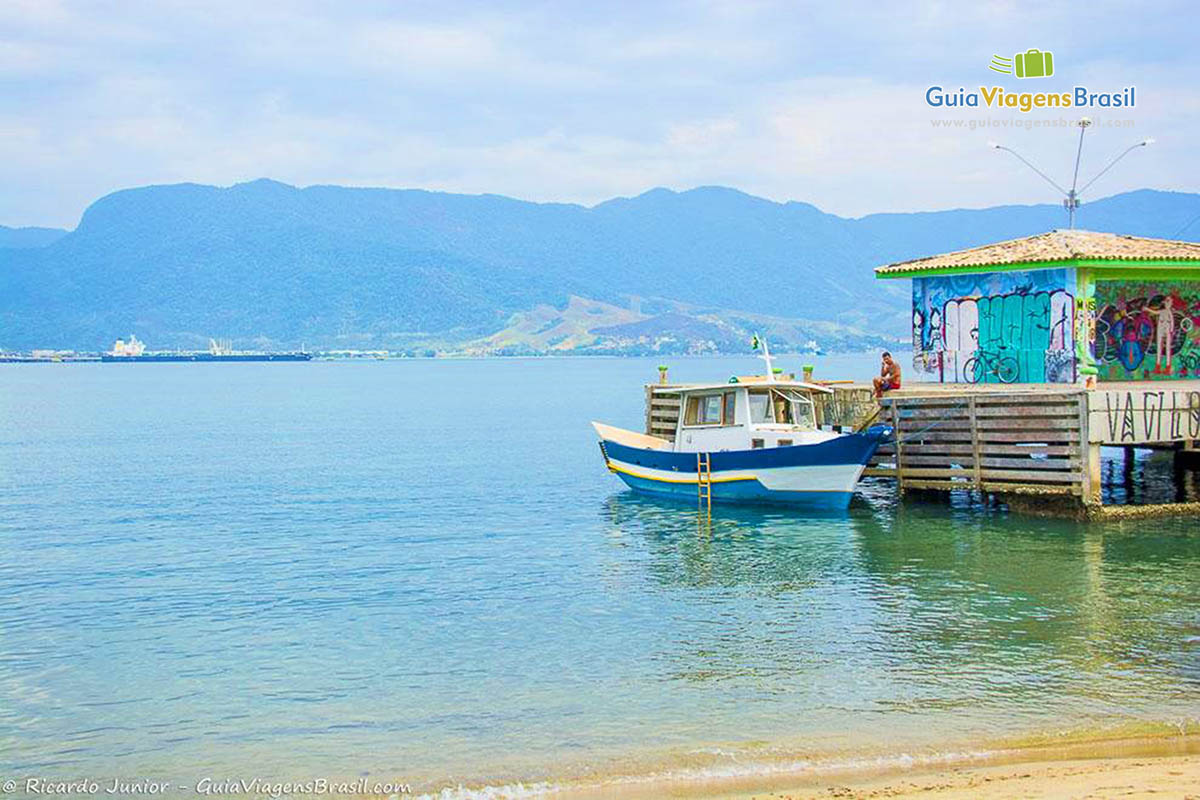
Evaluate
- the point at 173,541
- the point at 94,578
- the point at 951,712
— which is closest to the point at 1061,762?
the point at 951,712

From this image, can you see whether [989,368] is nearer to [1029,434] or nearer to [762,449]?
[1029,434]

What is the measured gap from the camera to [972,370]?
3497cm

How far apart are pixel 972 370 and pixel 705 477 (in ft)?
25.2

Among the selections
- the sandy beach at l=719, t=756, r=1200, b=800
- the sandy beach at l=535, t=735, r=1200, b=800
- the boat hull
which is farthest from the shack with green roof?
the sandy beach at l=719, t=756, r=1200, b=800

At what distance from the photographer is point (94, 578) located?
2722cm

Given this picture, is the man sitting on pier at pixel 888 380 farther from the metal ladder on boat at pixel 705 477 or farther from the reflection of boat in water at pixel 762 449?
the metal ladder on boat at pixel 705 477

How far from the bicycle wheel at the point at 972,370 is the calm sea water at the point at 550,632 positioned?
3.90m

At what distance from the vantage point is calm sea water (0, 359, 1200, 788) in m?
15.5

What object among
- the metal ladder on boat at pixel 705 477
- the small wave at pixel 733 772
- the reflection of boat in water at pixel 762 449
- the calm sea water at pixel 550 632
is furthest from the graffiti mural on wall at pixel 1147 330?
the small wave at pixel 733 772

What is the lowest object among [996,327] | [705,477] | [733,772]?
[733,772]

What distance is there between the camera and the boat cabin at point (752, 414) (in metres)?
33.3

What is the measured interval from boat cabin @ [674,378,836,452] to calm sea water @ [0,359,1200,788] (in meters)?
1.97

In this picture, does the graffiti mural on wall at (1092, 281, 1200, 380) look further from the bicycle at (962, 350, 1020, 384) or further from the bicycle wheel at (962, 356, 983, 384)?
the bicycle wheel at (962, 356, 983, 384)

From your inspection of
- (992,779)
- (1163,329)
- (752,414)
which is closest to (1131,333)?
(1163,329)
